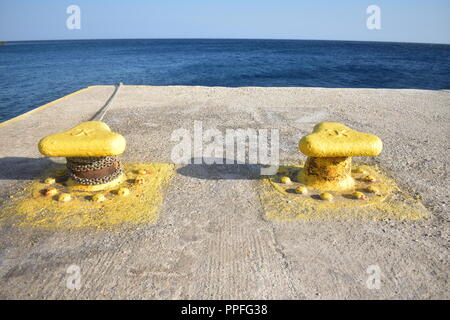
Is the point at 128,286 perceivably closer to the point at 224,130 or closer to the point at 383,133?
the point at 224,130

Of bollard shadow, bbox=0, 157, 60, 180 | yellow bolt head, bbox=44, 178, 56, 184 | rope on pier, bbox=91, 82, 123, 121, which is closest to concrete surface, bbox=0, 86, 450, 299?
bollard shadow, bbox=0, 157, 60, 180

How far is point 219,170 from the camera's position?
3.96 m

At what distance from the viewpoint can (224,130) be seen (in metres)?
5.49

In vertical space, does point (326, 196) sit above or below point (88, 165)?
below

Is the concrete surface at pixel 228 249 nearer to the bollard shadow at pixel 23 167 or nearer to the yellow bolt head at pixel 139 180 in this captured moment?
the bollard shadow at pixel 23 167

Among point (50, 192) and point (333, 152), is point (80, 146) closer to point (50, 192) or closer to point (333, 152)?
point (50, 192)

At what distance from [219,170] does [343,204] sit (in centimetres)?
169

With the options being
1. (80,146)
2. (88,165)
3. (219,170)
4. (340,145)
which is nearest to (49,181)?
(88,165)

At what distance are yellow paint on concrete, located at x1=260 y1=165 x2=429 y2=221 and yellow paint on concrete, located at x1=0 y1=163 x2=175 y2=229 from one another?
1.31 metres

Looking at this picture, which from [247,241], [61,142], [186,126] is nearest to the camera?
[247,241]

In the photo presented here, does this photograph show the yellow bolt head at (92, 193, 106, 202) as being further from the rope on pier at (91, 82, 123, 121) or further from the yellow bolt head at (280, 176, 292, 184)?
the rope on pier at (91, 82, 123, 121)

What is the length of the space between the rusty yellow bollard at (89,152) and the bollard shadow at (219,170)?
0.97 m
